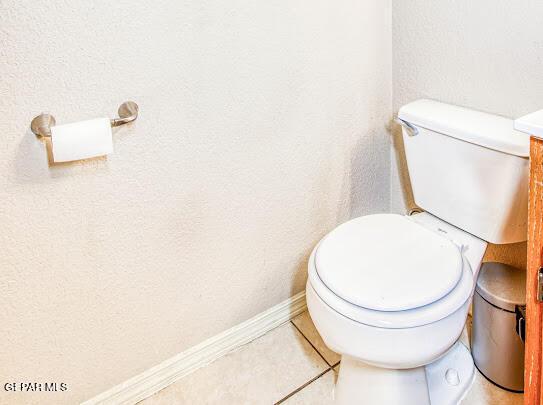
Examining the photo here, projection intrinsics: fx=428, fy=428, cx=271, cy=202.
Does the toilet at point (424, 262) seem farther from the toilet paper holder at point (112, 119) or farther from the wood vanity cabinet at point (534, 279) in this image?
the toilet paper holder at point (112, 119)

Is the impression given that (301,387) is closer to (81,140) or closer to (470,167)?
(470,167)

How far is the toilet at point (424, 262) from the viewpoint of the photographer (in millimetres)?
949

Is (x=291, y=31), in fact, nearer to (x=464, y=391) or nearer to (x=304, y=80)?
(x=304, y=80)

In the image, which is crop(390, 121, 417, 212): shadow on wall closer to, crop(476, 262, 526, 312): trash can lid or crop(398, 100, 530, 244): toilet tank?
crop(398, 100, 530, 244): toilet tank

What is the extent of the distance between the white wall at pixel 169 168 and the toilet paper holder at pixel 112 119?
20mm

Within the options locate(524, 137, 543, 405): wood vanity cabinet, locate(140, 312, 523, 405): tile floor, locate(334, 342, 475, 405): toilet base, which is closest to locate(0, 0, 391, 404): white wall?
locate(140, 312, 523, 405): tile floor

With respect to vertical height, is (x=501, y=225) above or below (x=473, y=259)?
above

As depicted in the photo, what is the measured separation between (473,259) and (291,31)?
802 millimetres

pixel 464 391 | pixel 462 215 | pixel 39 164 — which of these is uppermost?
pixel 39 164

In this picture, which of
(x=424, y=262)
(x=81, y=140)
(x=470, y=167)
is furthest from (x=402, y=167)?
(x=81, y=140)

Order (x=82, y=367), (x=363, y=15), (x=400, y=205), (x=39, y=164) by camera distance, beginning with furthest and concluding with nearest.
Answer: (x=400, y=205) < (x=363, y=15) < (x=82, y=367) < (x=39, y=164)

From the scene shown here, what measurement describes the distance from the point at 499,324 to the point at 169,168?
100cm

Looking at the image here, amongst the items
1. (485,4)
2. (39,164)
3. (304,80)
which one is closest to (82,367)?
(39,164)

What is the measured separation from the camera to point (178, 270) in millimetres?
1259
